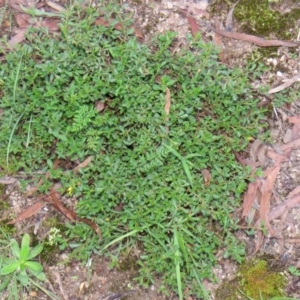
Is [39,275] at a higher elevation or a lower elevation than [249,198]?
lower

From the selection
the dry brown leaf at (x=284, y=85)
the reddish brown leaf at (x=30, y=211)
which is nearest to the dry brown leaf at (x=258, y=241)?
the dry brown leaf at (x=284, y=85)

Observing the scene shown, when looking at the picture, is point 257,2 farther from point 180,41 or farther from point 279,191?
point 279,191

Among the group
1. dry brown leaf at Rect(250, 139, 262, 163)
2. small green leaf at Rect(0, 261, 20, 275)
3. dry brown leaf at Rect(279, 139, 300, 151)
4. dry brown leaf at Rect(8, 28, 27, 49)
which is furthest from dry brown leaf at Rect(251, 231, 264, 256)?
dry brown leaf at Rect(8, 28, 27, 49)

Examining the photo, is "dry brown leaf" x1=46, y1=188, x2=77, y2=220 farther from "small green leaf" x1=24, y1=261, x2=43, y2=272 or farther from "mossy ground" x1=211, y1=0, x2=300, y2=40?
"mossy ground" x1=211, y1=0, x2=300, y2=40

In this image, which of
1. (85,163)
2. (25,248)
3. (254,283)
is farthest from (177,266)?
(25,248)

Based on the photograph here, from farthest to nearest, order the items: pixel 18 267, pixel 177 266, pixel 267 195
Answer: pixel 267 195
pixel 18 267
pixel 177 266

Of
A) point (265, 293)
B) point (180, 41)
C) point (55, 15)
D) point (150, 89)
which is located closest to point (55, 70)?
point (55, 15)

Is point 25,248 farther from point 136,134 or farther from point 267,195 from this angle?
point 267,195
